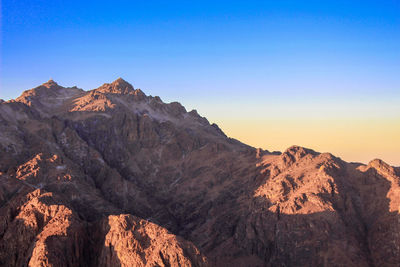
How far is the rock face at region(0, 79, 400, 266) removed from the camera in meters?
87.5

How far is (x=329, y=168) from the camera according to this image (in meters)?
142

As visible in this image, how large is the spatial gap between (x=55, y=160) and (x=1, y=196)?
37.4 meters

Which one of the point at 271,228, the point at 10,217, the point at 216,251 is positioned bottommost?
the point at 216,251

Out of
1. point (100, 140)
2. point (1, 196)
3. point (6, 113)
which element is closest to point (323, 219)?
point (1, 196)

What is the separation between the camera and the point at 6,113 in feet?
614

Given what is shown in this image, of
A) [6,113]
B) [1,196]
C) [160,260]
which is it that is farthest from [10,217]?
[6,113]

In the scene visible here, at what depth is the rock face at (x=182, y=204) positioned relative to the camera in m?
87.5

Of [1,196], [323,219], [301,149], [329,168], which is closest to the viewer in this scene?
[1,196]

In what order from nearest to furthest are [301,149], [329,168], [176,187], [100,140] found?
[329,168]
[301,149]
[176,187]
[100,140]

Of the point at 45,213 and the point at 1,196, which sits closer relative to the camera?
the point at 45,213

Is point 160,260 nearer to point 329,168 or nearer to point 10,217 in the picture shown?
point 10,217

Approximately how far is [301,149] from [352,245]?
56.9m

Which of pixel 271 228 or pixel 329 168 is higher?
pixel 329 168

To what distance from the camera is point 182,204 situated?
540ft
